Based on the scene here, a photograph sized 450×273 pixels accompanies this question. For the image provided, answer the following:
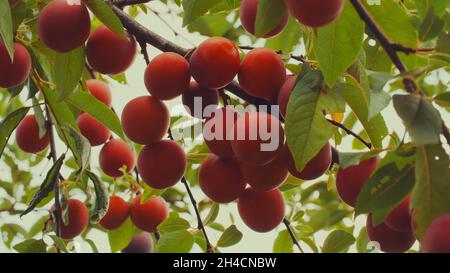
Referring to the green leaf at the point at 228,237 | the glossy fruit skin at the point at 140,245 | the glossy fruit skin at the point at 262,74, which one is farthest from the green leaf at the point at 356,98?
the glossy fruit skin at the point at 140,245

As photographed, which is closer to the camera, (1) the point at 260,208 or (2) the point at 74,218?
(1) the point at 260,208

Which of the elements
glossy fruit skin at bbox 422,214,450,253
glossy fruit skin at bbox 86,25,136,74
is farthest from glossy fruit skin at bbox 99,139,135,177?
glossy fruit skin at bbox 422,214,450,253

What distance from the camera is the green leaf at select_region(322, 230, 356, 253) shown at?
5.99 feet

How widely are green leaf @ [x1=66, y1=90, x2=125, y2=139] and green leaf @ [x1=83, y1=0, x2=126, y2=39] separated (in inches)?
11.5

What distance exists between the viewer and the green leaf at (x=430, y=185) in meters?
1.06

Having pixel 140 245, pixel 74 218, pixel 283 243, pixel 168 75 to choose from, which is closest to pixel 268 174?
pixel 168 75

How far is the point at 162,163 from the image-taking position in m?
1.57

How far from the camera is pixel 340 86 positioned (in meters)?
1.29

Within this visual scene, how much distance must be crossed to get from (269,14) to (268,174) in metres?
0.32

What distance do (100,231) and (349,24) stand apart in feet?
5.86

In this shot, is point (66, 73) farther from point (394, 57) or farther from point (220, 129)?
point (394, 57)

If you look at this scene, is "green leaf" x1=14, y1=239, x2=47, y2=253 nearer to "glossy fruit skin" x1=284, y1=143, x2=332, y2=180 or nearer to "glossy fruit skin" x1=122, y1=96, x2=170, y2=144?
"glossy fruit skin" x1=122, y1=96, x2=170, y2=144

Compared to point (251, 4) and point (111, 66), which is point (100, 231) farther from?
point (251, 4)
